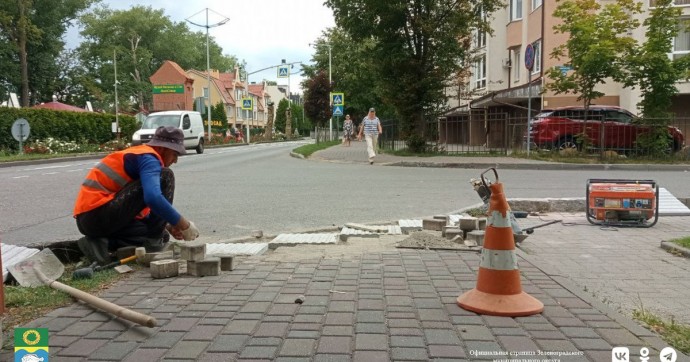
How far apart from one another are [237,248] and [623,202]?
204 inches

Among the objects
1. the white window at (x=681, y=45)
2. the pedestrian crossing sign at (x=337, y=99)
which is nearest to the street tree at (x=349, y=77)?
the pedestrian crossing sign at (x=337, y=99)

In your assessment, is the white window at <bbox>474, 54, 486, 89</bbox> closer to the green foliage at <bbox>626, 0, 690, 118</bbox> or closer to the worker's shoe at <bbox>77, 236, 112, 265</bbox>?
the green foliage at <bbox>626, 0, 690, 118</bbox>

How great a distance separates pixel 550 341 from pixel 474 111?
1259 inches

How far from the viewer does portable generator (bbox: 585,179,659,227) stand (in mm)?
7398

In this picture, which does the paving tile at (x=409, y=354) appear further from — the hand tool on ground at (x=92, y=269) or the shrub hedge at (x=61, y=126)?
the shrub hedge at (x=61, y=126)

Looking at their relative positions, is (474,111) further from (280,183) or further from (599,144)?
(280,183)

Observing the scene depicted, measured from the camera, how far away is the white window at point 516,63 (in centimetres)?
2917

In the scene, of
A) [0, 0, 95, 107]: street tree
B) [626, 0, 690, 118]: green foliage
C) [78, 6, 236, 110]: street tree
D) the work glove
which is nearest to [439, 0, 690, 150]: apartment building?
[626, 0, 690, 118]: green foliage

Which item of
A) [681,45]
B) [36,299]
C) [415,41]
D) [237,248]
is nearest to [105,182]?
[36,299]

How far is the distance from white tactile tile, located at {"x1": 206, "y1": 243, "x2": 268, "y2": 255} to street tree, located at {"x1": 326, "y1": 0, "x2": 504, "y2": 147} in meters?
15.2

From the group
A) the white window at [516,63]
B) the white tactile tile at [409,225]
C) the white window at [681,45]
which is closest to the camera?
the white tactile tile at [409,225]

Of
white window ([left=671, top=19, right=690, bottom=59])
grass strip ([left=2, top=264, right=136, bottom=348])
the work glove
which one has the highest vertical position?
white window ([left=671, top=19, right=690, bottom=59])

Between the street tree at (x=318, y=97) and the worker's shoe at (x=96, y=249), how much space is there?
5070cm

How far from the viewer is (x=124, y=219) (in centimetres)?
489
